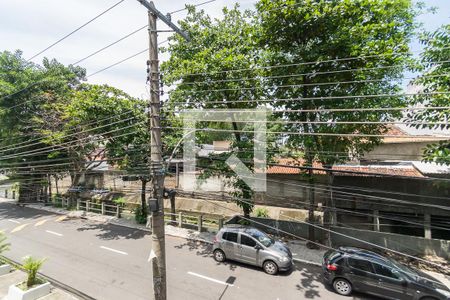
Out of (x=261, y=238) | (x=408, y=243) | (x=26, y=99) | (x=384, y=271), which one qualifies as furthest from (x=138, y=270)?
(x=26, y=99)

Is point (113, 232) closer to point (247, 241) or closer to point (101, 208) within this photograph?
point (101, 208)

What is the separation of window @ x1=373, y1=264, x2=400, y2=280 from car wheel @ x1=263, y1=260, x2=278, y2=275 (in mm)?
3530

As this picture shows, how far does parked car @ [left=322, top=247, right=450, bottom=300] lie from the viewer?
Result: 7.80 metres

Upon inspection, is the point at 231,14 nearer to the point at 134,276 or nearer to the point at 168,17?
the point at 168,17

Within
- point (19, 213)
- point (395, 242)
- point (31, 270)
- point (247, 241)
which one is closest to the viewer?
point (31, 270)

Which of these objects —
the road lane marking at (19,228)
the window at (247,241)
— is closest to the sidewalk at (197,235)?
the window at (247,241)

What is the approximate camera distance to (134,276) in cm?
984

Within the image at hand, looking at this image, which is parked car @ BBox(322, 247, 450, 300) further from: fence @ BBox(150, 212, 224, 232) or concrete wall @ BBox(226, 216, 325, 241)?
fence @ BBox(150, 212, 224, 232)

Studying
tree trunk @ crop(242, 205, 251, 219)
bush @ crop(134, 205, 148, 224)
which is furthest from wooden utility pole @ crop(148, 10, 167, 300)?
bush @ crop(134, 205, 148, 224)

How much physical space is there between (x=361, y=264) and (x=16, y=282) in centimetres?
1236

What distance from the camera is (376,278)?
27.3 feet

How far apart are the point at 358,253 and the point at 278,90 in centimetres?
730

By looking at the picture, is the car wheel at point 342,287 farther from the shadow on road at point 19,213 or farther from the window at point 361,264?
the shadow on road at point 19,213

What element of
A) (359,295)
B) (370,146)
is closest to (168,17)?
(370,146)
